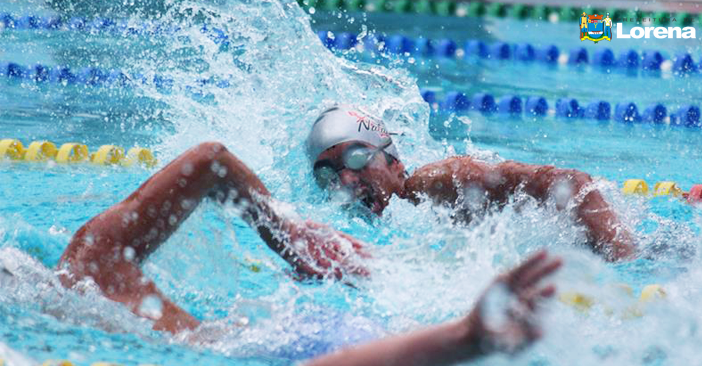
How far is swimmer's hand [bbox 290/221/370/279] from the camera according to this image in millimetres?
2340

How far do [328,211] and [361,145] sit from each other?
0.25 metres

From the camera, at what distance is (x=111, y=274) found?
2.23m

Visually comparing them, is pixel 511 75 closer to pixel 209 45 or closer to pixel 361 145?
pixel 209 45

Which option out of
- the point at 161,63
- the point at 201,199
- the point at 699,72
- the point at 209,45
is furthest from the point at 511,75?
the point at 201,199

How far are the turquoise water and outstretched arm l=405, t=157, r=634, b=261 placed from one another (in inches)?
1.9

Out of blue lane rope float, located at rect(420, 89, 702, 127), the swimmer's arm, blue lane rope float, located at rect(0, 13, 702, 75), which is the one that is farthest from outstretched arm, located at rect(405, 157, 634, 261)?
blue lane rope float, located at rect(0, 13, 702, 75)

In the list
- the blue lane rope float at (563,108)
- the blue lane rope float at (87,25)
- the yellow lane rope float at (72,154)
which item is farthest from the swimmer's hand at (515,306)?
the blue lane rope float at (87,25)

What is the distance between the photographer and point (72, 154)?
4.36m

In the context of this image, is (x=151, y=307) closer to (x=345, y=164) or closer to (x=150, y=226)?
(x=150, y=226)

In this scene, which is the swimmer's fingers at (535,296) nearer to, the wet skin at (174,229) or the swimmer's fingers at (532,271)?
the swimmer's fingers at (532,271)

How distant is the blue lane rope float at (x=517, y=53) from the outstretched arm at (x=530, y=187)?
14.2 ft

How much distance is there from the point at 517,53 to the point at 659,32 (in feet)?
6.23

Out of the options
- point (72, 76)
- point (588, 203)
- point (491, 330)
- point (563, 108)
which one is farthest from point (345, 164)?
point (72, 76)

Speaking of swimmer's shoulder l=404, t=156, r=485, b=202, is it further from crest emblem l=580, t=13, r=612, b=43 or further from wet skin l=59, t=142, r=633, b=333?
crest emblem l=580, t=13, r=612, b=43
